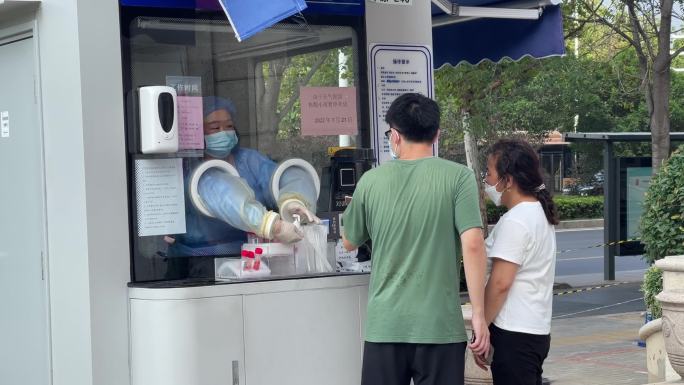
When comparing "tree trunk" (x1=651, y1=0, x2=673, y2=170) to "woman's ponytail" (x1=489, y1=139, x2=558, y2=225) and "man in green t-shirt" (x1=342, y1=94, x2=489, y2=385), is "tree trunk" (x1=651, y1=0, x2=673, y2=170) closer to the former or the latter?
"woman's ponytail" (x1=489, y1=139, x2=558, y2=225)

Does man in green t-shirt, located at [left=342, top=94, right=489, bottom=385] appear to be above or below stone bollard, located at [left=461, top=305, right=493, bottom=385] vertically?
above

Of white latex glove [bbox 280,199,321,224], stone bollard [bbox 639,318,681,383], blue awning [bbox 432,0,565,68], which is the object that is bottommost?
stone bollard [bbox 639,318,681,383]

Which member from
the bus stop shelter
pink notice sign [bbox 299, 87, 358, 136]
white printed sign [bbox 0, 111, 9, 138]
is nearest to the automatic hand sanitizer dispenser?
pink notice sign [bbox 299, 87, 358, 136]

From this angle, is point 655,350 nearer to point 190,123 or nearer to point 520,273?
point 520,273

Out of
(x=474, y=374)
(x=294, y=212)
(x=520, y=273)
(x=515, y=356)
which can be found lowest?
(x=474, y=374)

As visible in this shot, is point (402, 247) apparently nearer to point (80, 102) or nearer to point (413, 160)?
point (413, 160)

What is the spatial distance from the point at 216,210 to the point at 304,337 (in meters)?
0.72

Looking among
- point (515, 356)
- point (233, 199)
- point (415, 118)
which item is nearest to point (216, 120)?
point (233, 199)

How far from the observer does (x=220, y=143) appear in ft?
15.8

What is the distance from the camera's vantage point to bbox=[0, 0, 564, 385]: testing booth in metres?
4.45

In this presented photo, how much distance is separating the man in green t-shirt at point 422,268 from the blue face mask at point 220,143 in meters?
1.07

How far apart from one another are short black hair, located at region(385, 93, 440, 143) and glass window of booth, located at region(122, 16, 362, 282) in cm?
95

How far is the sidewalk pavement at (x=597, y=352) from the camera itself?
8.60 meters

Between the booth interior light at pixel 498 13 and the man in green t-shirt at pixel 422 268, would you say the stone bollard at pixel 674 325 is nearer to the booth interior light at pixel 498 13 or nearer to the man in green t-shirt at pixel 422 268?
the booth interior light at pixel 498 13
